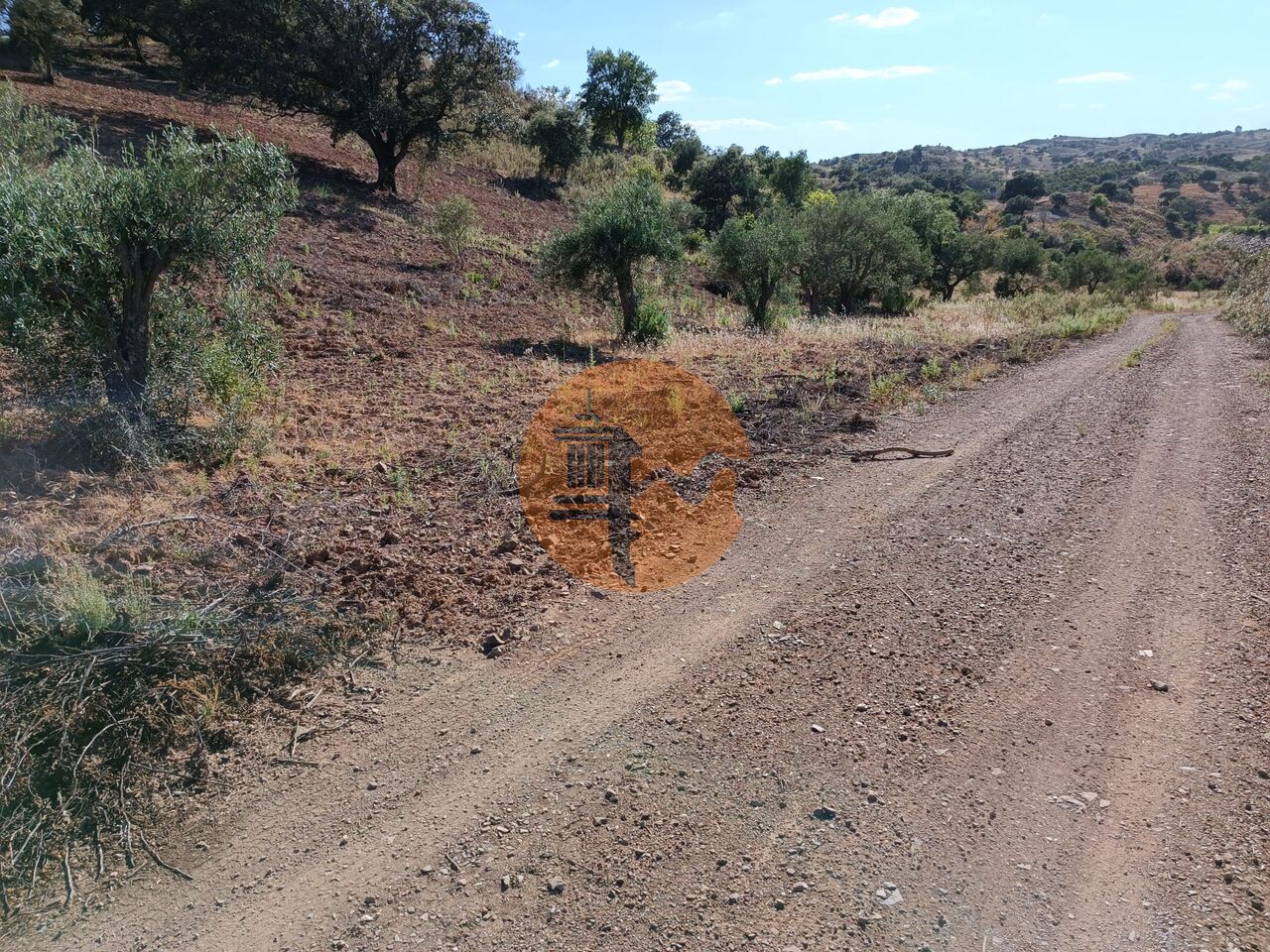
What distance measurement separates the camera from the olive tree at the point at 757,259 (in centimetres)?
1709

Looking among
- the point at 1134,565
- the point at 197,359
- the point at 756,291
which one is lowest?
the point at 1134,565

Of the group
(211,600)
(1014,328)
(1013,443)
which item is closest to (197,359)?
(211,600)

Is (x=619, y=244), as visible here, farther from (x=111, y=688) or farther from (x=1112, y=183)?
(x=1112, y=183)

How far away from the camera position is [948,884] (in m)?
2.58

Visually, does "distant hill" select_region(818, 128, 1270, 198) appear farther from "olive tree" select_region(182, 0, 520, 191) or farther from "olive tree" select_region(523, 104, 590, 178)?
"olive tree" select_region(182, 0, 520, 191)

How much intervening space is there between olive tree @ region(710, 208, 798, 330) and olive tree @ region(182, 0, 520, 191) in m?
8.02

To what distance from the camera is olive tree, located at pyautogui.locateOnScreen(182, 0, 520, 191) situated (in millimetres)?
17922

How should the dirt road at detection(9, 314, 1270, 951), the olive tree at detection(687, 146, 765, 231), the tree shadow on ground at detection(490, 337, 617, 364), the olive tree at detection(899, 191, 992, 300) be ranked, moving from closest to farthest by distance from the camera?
the dirt road at detection(9, 314, 1270, 951)
the tree shadow on ground at detection(490, 337, 617, 364)
the olive tree at detection(899, 191, 992, 300)
the olive tree at detection(687, 146, 765, 231)

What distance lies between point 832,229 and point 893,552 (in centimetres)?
2069

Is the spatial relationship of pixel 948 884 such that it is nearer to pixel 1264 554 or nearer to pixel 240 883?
pixel 240 883

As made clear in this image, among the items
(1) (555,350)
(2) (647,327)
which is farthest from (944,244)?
(1) (555,350)

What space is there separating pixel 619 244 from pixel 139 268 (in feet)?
27.8

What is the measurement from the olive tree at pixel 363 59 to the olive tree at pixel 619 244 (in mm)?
8805

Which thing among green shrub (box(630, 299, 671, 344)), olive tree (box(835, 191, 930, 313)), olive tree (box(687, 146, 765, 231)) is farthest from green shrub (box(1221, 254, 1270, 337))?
olive tree (box(687, 146, 765, 231))
